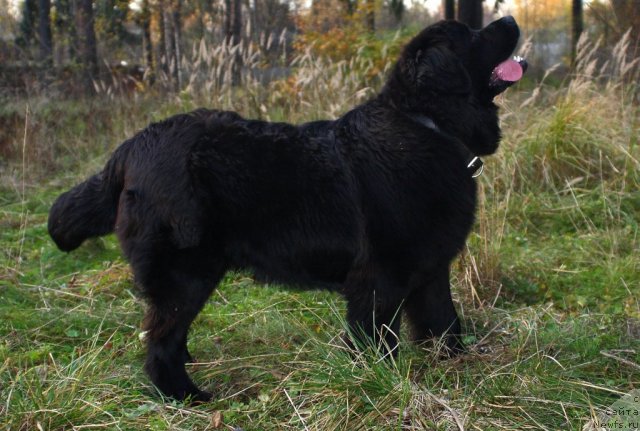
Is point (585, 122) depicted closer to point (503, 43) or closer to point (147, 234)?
point (503, 43)

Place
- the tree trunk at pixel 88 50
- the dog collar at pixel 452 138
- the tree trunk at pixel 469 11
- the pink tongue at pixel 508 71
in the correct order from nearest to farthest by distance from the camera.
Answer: the dog collar at pixel 452 138 → the pink tongue at pixel 508 71 → the tree trunk at pixel 469 11 → the tree trunk at pixel 88 50

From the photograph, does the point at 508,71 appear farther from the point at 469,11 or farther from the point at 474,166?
the point at 469,11

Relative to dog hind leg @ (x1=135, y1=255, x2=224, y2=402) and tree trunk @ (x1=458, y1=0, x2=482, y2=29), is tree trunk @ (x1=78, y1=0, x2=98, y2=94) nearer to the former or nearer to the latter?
tree trunk @ (x1=458, y1=0, x2=482, y2=29)

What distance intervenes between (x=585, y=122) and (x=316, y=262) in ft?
12.6

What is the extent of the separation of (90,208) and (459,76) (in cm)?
188

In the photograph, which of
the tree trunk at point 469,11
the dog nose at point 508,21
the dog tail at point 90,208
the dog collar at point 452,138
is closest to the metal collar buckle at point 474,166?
the dog collar at point 452,138

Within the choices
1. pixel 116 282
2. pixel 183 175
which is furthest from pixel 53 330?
pixel 183 175

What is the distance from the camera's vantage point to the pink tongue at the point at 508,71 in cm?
327

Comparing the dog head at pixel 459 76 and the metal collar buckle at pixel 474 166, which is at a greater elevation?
the dog head at pixel 459 76

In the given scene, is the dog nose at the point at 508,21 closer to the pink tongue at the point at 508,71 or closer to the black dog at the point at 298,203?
the pink tongue at the point at 508,71

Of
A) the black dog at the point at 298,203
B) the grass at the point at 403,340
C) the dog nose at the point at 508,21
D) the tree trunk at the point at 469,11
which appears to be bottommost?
the grass at the point at 403,340

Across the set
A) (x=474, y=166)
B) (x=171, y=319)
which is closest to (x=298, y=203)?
(x=171, y=319)

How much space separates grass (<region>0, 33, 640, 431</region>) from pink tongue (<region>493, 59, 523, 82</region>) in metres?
1.24

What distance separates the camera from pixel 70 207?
9.95 ft
